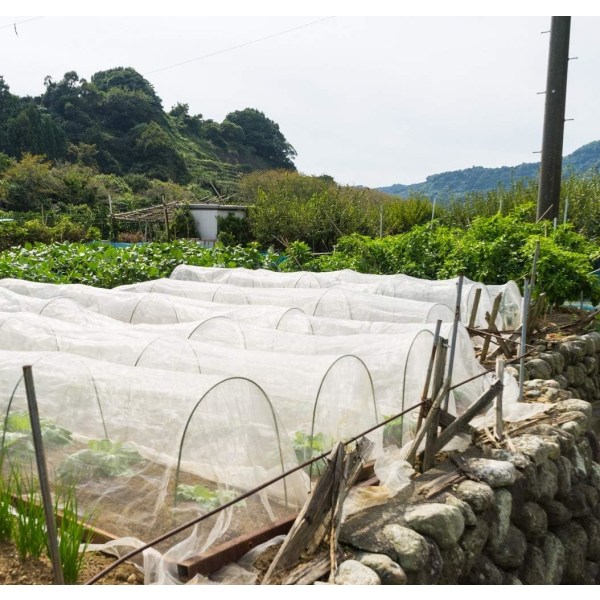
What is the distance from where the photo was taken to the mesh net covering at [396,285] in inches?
356

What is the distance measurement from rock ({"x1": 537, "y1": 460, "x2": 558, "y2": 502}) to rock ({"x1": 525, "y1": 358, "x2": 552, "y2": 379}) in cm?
243

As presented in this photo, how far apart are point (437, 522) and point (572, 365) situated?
18.4 feet

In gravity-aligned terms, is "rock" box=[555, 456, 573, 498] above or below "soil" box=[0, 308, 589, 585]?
below

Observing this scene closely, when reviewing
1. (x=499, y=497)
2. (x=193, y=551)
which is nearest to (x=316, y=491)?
(x=193, y=551)

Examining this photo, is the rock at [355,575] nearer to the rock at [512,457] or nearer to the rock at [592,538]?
the rock at [512,457]

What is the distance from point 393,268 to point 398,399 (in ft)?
23.2

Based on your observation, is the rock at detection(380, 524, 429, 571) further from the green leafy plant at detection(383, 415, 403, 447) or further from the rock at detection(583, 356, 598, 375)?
the rock at detection(583, 356, 598, 375)

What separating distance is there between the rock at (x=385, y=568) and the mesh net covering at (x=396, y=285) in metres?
5.61

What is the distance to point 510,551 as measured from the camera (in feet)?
14.2

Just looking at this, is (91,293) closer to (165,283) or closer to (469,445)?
(165,283)

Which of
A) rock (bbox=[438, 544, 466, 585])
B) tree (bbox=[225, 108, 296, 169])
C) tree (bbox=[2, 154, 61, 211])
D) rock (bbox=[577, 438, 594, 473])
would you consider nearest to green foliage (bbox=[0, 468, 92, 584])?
rock (bbox=[438, 544, 466, 585])

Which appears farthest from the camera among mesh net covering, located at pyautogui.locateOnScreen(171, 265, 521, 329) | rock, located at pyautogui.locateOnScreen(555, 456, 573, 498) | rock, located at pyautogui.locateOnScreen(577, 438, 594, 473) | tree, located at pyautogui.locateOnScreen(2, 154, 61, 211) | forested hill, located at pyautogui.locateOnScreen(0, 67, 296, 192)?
forested hill, located at pyautogui.locateOnScreen(0, 67, 296, 192)

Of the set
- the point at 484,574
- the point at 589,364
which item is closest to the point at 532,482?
the point at 484,574

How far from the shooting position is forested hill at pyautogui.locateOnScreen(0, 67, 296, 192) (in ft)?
129
